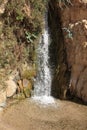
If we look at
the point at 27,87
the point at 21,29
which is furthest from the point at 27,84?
the point at 21,29

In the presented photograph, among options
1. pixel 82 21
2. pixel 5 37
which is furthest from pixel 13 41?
pixel 82 21

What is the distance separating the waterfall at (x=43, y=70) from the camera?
1193 centimetres

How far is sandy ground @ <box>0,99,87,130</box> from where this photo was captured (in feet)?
31.6

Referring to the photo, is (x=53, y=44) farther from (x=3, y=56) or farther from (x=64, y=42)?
(x=3, y=56)

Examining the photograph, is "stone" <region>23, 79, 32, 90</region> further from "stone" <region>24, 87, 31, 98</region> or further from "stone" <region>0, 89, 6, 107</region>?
"stone" <region>0, 89, 6, 107</region>

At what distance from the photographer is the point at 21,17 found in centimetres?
1142

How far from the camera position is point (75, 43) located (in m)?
11.3

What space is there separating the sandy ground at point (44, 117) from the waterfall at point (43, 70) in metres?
0.78

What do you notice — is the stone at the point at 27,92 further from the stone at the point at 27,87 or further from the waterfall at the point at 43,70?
the waterfall at the point at 43,70

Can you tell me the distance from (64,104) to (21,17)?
2853 mm

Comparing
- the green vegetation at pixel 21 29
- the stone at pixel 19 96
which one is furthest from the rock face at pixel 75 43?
the stone at pixel 19 96

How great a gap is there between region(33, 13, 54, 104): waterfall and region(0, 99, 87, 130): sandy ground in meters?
0.78

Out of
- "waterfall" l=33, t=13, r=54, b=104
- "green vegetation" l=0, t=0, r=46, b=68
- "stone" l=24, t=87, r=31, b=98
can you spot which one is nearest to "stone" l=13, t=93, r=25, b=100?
"stone" l=24, t=87, r=31, b=98

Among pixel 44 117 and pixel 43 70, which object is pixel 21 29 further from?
pixel 44 117
